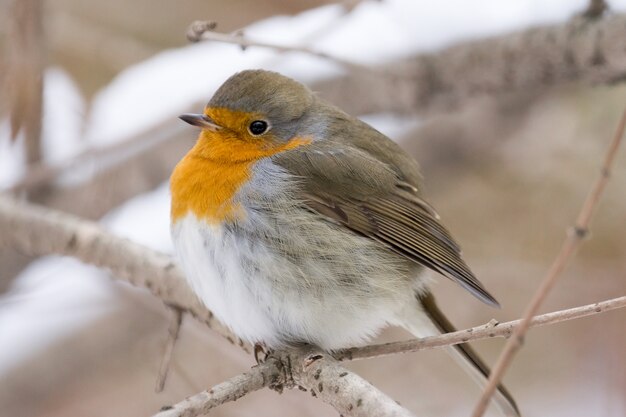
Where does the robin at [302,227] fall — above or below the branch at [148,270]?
above

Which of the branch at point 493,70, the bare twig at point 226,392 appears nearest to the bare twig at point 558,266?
the bare twig at point 226,392

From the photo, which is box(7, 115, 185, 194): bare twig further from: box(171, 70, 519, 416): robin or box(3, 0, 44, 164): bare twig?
box(171, 70, 519, 416): robin

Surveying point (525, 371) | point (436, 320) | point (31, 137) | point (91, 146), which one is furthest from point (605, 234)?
point (31, 137)

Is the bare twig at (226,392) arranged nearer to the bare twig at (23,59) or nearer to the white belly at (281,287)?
the white belly at (281,287)

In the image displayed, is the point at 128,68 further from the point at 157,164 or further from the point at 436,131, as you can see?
the point at 436,131

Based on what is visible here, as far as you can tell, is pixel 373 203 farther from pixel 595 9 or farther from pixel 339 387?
pixel 595 9

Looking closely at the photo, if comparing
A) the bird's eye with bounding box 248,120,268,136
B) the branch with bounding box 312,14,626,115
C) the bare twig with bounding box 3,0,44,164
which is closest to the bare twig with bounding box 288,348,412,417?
the bird's eye with bounding box 248,120,268,136
